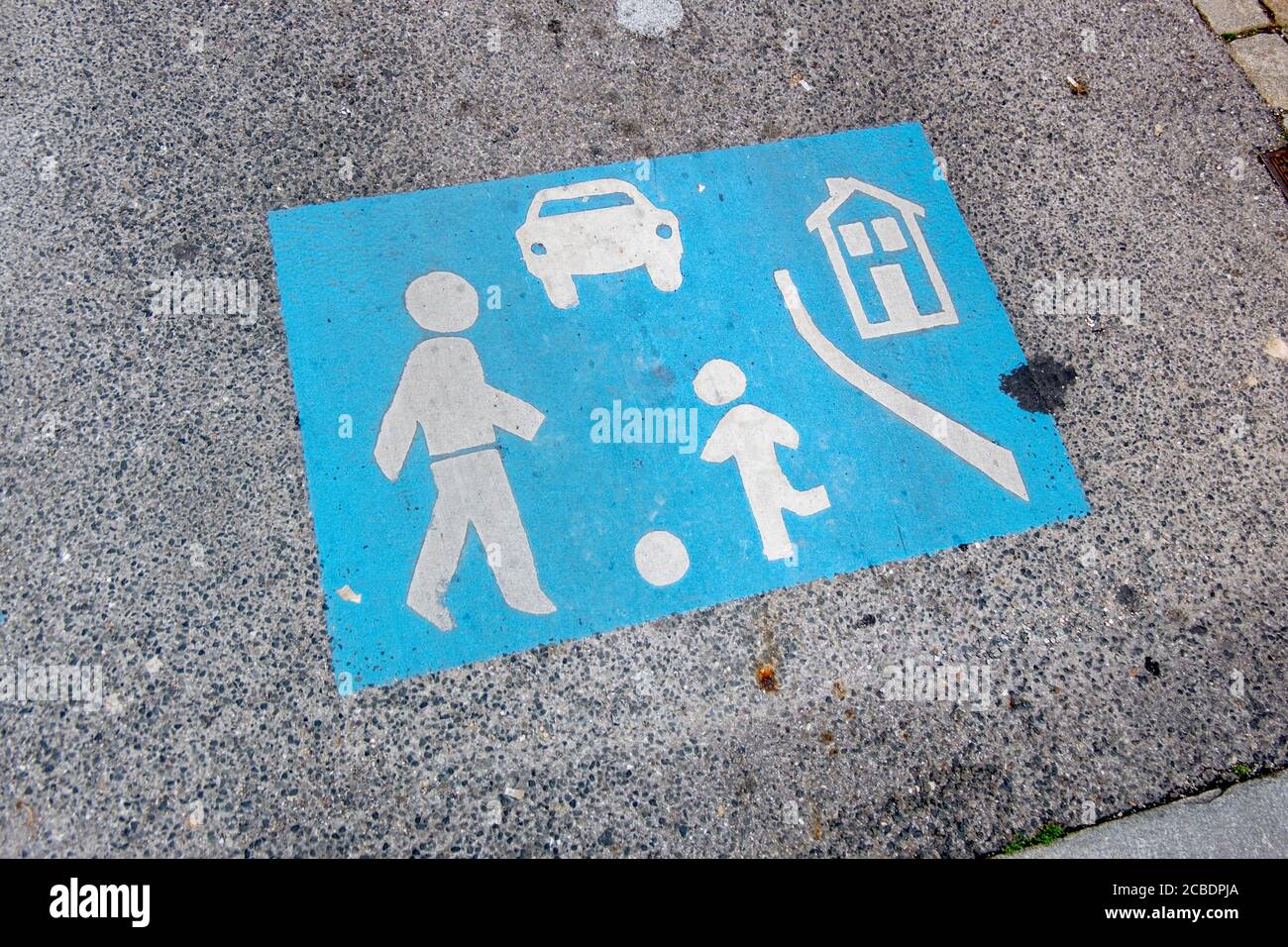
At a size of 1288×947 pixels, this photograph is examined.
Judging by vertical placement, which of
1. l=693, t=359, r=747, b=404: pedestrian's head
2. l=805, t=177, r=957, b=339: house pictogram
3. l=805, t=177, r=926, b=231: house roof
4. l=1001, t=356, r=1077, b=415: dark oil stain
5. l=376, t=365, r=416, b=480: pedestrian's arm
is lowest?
l=376, t=365, r=416, b=480: pedestrian's arm

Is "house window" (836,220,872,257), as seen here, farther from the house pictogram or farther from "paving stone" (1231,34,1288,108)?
"paving stone" (1231,34,1288,108)

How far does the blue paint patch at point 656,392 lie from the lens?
306 cm

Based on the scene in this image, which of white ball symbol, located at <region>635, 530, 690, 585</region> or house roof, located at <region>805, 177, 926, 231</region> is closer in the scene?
white ball symbol, located at <region>635, 530, 690, 585</region>

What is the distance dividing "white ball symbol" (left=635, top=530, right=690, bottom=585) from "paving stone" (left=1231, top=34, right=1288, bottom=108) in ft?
13.9

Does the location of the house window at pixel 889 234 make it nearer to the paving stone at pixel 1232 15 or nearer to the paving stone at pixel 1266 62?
the paving stone at pixel 1266 62

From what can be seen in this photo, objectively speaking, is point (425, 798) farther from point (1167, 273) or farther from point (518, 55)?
point (1167, 273)

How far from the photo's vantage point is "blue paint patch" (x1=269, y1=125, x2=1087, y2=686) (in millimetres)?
3064

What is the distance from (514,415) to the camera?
10.8ft

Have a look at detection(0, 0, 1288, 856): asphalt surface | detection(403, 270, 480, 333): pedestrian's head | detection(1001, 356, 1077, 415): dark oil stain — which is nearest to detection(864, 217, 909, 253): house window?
detection(0, 0, 1288, 856): asphalt surface

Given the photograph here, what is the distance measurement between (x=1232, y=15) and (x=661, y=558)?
15.6 feet

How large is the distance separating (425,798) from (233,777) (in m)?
0.64

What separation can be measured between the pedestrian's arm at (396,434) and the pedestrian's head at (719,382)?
117 centimetres

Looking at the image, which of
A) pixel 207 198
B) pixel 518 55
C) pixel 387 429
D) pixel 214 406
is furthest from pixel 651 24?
pixel 214 406

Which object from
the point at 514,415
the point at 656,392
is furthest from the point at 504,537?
the point at 656,392
